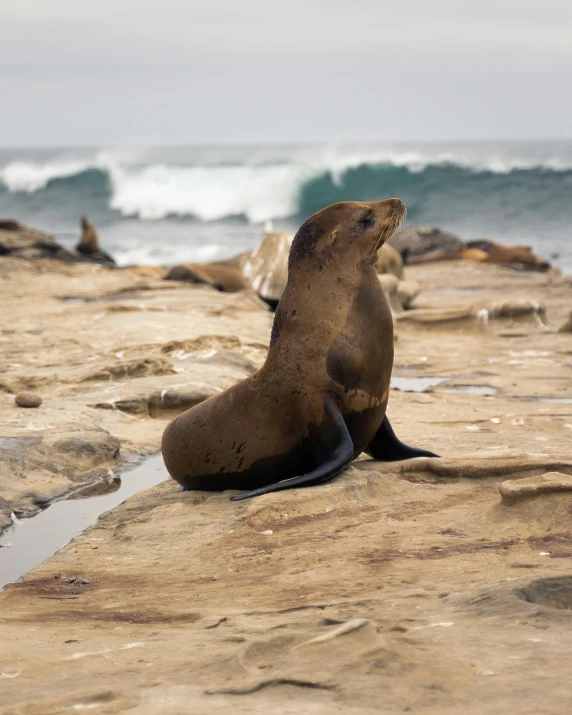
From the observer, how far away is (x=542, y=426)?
6.89 meters

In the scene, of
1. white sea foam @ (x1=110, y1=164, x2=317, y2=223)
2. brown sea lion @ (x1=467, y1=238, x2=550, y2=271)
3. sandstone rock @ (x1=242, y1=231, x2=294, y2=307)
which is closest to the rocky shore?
sandstone rock @ (x1=242, y1=231, x2=294, y2=307)

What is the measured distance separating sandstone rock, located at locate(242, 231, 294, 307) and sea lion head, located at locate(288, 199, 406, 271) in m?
9.14

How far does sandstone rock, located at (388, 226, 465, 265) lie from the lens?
26.0 m

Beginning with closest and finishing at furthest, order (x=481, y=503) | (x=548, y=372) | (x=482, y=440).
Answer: (x=481, y=503)
(x=482, y=440)
(x=548, y=372)

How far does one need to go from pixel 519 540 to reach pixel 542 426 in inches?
122

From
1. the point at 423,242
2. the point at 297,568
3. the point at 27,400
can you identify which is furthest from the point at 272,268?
the point at 423,242

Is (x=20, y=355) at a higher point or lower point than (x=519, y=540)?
lower

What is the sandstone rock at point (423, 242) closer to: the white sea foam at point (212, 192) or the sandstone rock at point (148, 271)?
the sandstone rock at point (148, 271)

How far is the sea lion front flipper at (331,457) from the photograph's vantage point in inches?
190

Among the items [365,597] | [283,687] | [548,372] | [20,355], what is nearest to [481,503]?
[365,597]

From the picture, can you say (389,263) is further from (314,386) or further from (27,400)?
(314,386)

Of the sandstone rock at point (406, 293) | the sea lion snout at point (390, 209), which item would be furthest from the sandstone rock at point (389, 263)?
the sea lion snout at point (390, 209)

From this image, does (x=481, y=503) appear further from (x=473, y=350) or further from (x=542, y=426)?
(x=473, y=350)

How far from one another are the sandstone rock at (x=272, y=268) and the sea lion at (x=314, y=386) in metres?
9.18
